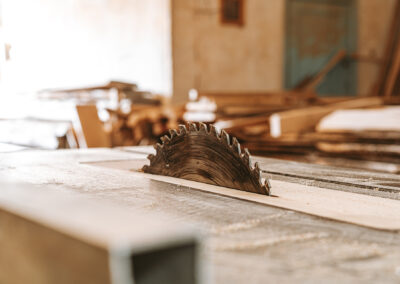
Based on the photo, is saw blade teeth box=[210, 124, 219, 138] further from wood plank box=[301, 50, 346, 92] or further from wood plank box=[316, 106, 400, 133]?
wood plank box=[301, 50, 346, 92]

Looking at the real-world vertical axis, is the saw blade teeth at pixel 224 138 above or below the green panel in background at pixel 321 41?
below

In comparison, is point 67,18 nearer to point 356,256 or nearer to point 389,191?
point 389,191

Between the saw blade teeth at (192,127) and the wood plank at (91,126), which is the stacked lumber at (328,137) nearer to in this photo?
the wood plank at (91,126)

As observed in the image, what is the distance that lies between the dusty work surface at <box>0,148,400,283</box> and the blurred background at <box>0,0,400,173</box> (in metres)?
2.30

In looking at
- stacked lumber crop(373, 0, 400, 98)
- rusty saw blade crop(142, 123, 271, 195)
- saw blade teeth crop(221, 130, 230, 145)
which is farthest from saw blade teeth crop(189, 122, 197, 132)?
stacked lumber crop(373, 0, 400, 98)

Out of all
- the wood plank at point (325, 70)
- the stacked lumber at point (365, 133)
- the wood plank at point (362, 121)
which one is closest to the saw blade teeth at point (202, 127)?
the stacked lumber at point (365, 133)

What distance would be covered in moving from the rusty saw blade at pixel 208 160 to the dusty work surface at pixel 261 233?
0.11m

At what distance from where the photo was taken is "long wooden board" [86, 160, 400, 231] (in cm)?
105

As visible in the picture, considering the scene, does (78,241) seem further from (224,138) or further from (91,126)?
(91,126)

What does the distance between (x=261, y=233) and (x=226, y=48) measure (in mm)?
6858

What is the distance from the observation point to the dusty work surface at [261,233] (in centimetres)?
69

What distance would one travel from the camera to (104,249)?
452 millimetres

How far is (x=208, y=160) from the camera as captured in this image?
4.75 ft

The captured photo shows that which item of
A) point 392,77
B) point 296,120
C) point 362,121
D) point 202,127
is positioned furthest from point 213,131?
point 392,77
